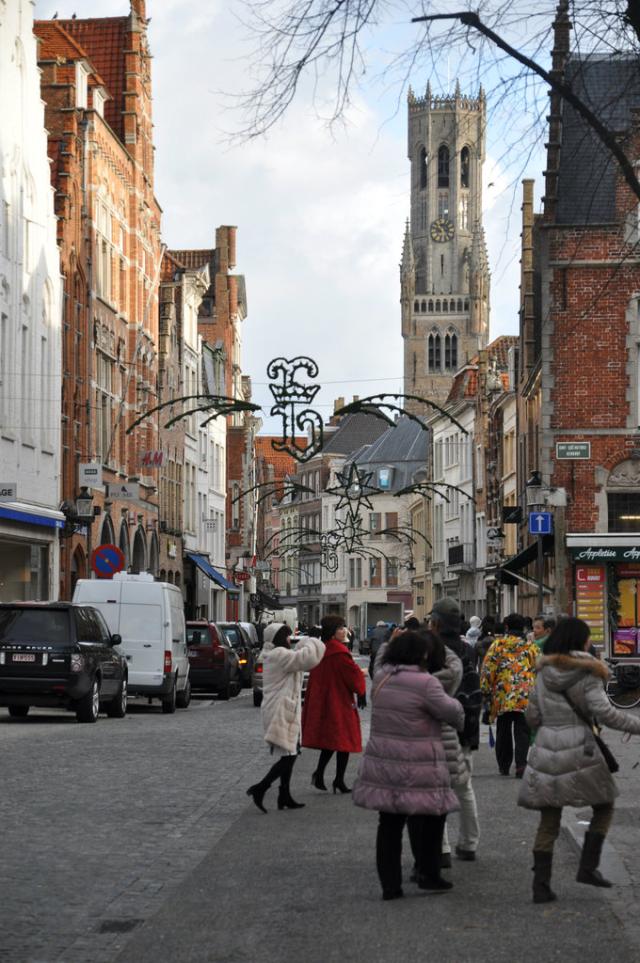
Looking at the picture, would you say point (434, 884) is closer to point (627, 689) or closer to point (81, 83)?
point (627, 689)

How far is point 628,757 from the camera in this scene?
2103 cm

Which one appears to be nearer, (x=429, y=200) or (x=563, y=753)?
(x=563, y=753)

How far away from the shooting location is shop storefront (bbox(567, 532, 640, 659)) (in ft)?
130

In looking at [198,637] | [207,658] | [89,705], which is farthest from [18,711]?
[207,658]

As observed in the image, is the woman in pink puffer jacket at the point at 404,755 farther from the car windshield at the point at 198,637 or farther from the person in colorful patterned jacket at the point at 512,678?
the car windshield at the point at 198,637

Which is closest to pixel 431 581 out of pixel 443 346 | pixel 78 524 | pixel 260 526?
pixel 260 526

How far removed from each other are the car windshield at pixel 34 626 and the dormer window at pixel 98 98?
93.6ft

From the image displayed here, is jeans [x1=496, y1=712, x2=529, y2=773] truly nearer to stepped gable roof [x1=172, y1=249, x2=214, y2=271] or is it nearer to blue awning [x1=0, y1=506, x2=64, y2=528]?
blue awning [x1=0, y1=506, x2=64, y2=528]

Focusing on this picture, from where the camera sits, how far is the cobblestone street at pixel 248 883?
827 centimetres

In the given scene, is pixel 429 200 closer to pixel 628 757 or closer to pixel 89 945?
pixel 628 757

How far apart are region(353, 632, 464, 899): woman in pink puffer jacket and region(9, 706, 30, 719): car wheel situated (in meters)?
19.7

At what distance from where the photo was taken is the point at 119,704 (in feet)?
96.3

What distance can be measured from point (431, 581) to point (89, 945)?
93342mm

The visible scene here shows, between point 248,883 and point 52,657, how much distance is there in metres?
16.1
